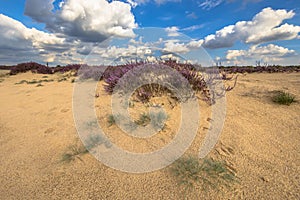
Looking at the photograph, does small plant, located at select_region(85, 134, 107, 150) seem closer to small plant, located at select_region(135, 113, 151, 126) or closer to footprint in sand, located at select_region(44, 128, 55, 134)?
small plant, located at select_region(135, 113, 151, 126)

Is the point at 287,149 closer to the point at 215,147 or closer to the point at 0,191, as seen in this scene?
the point at 215,147

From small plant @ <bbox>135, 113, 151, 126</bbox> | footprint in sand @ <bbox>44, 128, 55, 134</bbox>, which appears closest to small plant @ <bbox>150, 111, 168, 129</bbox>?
small plant @ <bbox>135, 113, 151, 126</bbox>

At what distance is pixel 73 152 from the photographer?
2305mm

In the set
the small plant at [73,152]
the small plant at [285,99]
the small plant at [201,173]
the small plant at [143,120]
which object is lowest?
the small plant at [73,152]

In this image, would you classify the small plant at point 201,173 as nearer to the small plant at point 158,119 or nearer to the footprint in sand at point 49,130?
the small plant at point 158,119

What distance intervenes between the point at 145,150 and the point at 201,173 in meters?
0.76

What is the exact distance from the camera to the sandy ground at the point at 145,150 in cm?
169

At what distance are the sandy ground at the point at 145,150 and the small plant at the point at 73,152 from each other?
0.07 m

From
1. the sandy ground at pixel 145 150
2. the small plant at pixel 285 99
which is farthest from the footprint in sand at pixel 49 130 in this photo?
the small plant at pixel 285 99

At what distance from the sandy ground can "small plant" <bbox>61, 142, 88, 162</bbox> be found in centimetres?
7

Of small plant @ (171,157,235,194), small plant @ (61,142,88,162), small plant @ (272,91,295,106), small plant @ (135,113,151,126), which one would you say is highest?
small plant @ (272,91,295,106)

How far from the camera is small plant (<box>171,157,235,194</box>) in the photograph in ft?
5.61

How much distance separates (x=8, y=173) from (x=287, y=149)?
3313 mm

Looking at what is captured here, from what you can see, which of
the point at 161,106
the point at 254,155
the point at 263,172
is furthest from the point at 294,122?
the point at 161,106
